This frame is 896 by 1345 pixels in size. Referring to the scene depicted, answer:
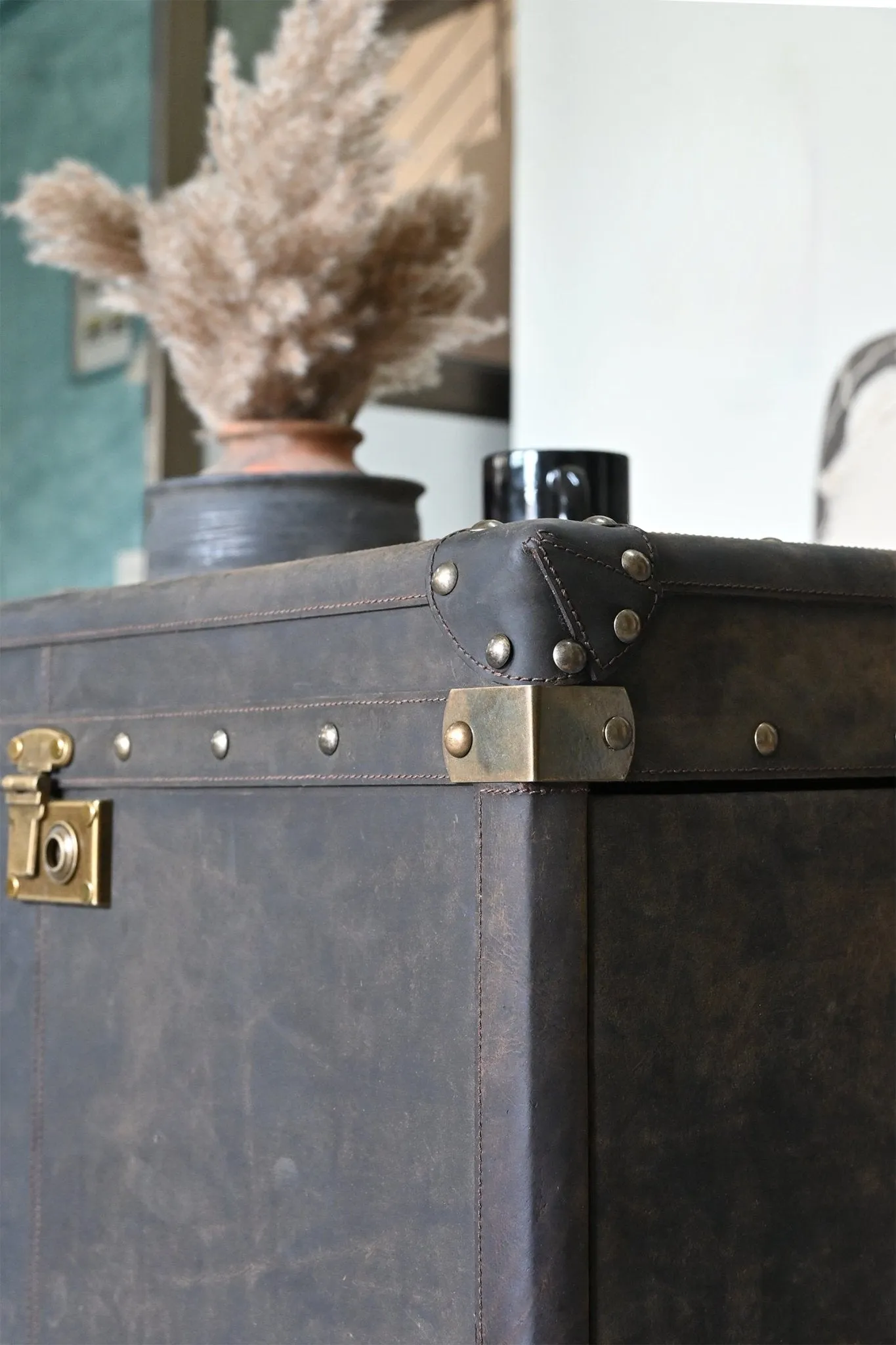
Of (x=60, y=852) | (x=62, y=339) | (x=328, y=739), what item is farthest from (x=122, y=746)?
(x=62, y=339)

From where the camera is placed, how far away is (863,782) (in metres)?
0.92

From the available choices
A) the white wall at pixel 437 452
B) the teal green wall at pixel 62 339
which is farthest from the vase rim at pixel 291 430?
the teal green wall at pixel 62 339

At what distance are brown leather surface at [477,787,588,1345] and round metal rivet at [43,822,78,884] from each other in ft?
1.41

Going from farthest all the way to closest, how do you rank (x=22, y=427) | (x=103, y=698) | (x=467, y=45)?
(x=22, y=427)
(x=467, y=45)
(x=103, y=698)

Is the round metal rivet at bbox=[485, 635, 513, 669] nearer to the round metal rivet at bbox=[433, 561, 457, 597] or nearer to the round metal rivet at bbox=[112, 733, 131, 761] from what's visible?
the round metal rivet at bbox=[433, 561, 457, 597]

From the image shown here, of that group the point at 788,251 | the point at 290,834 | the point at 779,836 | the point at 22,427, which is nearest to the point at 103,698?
the point at 290,834

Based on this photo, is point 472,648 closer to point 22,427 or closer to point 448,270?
point 448,270

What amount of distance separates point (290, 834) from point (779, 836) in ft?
0.95

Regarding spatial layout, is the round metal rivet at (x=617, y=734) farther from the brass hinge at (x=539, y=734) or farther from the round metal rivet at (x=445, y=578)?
the round metal rivet at (x=445, y=578)

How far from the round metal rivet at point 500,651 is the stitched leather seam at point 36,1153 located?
520mm

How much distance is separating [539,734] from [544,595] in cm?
7

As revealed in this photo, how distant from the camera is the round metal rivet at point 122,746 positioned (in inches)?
40.8

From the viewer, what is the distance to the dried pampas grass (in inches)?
48.6

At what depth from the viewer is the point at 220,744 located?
951 millimetres
